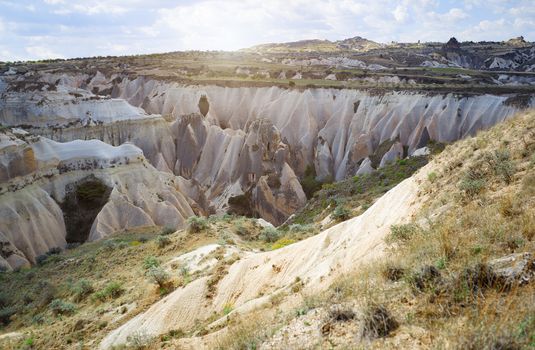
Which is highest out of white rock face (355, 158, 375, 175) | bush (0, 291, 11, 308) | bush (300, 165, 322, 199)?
white rock face (355, 158, 375, 175)

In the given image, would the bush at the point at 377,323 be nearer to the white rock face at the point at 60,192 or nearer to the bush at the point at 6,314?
the bush at the point at 6,314

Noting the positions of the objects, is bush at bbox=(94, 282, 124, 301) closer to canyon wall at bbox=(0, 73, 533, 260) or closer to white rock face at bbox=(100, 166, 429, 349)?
white rock face at bbox=(100, 166, 429, 349)

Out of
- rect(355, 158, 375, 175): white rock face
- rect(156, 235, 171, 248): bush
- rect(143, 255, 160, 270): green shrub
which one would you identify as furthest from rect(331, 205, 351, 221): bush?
rect(355, 158, 375, 175): white rock face

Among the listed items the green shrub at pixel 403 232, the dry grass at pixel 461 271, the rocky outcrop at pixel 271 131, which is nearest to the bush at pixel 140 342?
the dry grass at pixel 461 271

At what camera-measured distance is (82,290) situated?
1307 cm

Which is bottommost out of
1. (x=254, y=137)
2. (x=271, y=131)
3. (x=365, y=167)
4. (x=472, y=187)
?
(x=365, y=167)

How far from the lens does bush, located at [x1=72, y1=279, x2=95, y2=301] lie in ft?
42.6

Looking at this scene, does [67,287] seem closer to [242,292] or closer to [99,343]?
[99,343]

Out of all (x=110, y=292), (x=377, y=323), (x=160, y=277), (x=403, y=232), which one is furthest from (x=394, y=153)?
(x=377, y=323)

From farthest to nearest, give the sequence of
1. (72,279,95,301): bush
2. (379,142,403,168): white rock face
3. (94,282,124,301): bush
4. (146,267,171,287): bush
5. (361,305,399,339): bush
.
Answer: (379,142,403,168): white rock face → (72,279,95,301): bush → (94,282,124,301): bush → (146,267,171,287): bush → (361,305,399,339): bush

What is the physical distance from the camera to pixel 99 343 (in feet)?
32.2

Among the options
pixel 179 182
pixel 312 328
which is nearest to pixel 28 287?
pixel 312 328

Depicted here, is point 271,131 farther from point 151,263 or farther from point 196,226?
point 151,263

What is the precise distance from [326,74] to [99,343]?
50488mm
